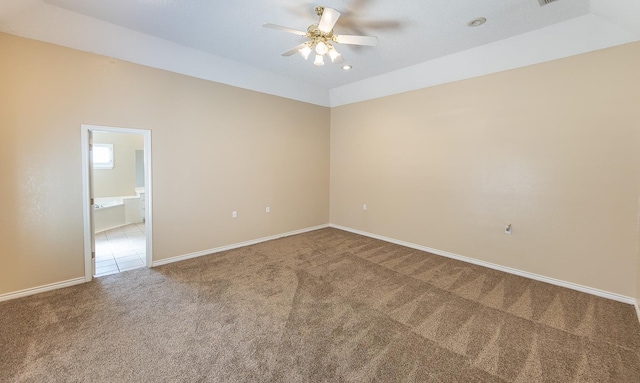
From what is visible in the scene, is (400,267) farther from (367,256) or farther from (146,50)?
(146,50)

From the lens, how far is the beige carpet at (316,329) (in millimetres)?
1926

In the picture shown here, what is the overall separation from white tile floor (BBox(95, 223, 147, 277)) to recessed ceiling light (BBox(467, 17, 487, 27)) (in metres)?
5.52

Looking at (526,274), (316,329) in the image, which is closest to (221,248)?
(316,329)

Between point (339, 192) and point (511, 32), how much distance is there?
405 centimetres

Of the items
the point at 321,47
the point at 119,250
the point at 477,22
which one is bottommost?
the point at 119,250

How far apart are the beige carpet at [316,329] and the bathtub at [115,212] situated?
324 centimetres

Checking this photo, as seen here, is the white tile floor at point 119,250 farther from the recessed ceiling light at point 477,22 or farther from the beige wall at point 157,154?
the recessed ceiling light at point 477,22

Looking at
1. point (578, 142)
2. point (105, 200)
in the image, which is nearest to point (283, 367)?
point (578, 142)

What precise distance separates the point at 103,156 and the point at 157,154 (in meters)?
4.56

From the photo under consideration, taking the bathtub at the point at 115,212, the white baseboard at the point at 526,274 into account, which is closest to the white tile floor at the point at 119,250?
the bathtub at the point at 115,212

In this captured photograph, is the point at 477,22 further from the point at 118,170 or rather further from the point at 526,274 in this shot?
the point at 118,170

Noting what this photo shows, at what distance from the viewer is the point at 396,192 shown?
16.5 ft

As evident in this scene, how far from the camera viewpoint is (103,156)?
6.87 m

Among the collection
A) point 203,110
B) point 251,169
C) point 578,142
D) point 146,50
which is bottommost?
point 251,169
